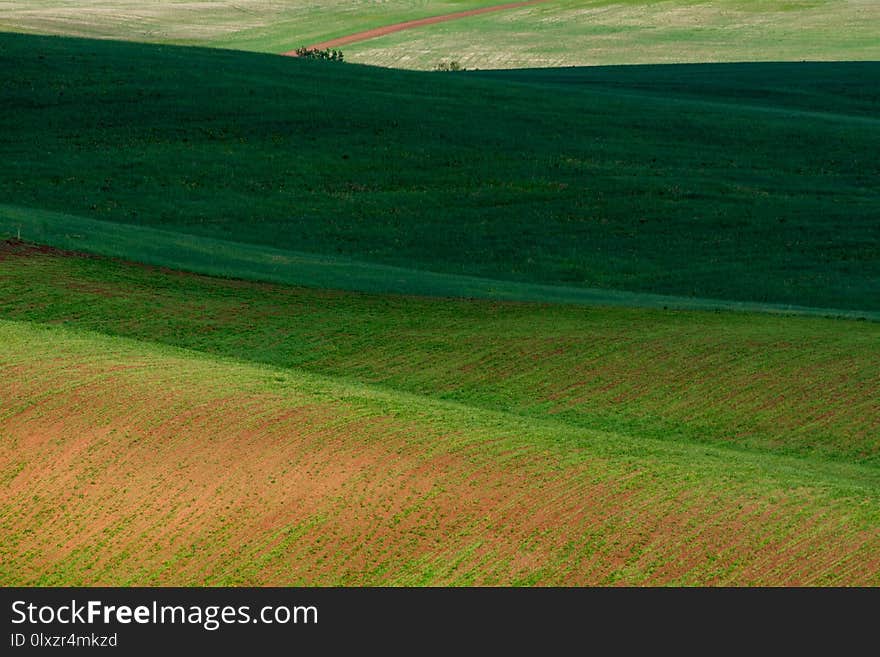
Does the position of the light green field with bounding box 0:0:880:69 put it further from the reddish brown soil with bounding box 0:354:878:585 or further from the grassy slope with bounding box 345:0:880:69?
the reddish brown soil with bounding box 0:354:878:585

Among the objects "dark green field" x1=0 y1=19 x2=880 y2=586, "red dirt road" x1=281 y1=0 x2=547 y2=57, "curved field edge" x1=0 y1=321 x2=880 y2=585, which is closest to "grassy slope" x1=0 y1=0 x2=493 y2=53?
"red dirt road" x1=281 y1=0 x2=547 y2=57

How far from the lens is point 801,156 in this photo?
4338 centimetres

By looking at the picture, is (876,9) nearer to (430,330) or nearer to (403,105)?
(403,105)

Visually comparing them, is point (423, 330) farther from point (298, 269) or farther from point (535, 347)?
point (298, 269)

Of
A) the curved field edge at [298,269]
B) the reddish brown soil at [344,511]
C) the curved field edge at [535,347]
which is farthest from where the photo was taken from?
the curved field edge at [298,269]

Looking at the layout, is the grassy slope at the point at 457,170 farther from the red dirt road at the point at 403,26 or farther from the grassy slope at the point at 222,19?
the red dirt road at the point at 403,26

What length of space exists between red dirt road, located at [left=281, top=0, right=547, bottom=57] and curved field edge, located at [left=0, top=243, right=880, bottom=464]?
5975 centimetres

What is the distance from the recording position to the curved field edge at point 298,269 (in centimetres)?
2691

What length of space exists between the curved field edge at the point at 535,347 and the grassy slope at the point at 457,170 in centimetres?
462

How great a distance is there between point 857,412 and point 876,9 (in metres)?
73.5

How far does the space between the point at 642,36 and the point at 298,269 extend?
58.6 meters

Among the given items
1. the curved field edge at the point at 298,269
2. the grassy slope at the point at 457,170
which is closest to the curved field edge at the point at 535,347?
the curved field edge at the point at 298,269

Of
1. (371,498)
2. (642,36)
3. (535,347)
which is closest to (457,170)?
(535,347)
